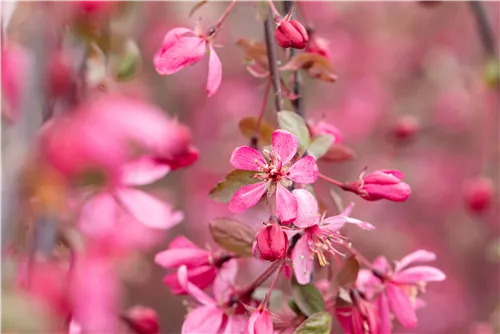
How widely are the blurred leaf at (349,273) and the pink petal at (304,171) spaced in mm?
140

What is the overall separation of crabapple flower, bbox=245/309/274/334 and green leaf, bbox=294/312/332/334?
5 cm

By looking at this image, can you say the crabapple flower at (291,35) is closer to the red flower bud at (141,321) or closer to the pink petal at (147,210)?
the pink petal at (147,210)

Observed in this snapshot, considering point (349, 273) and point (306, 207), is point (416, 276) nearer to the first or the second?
point (349, 273)

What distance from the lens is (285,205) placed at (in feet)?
2.77

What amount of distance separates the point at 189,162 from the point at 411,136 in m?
0.85

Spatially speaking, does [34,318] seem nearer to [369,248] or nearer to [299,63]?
[299,63]

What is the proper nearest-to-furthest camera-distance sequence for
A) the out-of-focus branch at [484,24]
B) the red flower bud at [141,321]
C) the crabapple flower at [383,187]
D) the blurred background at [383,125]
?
the crabapple flower at [383,187] < the red flower bud at [141,321] < the out-of-focus branch at [484,24] < the blurred background at [383,125]

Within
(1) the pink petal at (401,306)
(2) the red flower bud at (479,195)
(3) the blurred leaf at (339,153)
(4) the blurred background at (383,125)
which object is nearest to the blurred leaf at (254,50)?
(3) the blurred leaf at (339,153)

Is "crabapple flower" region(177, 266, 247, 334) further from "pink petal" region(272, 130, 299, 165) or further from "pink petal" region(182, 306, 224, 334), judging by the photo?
"pink petal" region(272, 130, 299, 165)

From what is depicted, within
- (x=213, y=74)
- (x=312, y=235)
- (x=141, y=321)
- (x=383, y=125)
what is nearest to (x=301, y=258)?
(x=312, y=235)

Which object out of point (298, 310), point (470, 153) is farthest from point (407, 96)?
point (298, 310)

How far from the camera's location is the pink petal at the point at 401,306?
0.98 metres

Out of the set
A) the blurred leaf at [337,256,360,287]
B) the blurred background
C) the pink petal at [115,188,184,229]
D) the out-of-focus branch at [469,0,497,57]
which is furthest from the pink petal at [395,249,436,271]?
the blurred background

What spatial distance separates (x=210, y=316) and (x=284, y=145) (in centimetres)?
25
